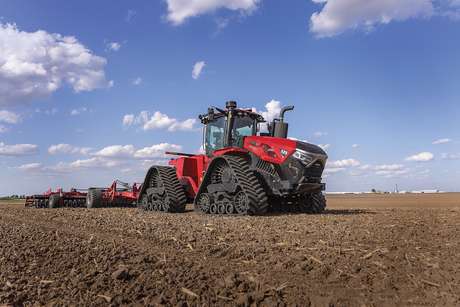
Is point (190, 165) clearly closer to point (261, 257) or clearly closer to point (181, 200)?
point (181, 200)

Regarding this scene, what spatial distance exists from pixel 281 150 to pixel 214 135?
3.23m

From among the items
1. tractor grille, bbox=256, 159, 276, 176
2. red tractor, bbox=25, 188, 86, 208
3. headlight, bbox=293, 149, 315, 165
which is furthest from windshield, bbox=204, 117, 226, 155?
red tractor, bbox=25, 188, 86, 208

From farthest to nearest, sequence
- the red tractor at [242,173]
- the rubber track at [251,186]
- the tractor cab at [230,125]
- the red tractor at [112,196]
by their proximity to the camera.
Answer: the red tractor at [112,196] → the tractor cab at [230,125] → the red tractor at [242,173] → the rubber track at [251,186]

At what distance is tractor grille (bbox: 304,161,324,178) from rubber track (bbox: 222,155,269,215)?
1.34 m

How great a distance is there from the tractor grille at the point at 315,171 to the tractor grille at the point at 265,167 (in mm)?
844

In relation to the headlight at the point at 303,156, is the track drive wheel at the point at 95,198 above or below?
below

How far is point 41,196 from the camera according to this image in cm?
2117

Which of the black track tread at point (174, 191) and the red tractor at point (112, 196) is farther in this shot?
the red tractor at point (112, 196)

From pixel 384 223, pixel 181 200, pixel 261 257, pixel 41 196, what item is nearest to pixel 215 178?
pixel 181 200

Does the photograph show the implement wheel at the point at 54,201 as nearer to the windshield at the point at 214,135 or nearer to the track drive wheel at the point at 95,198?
the track drive wheel at the point at 95,198

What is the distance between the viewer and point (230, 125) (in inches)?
538

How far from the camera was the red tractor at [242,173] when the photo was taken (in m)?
11.7

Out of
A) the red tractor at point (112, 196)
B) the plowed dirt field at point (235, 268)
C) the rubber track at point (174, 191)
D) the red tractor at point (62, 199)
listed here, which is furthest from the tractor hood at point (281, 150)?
the red tractor at point (62, 199)

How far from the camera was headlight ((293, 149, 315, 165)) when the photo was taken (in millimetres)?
11695
